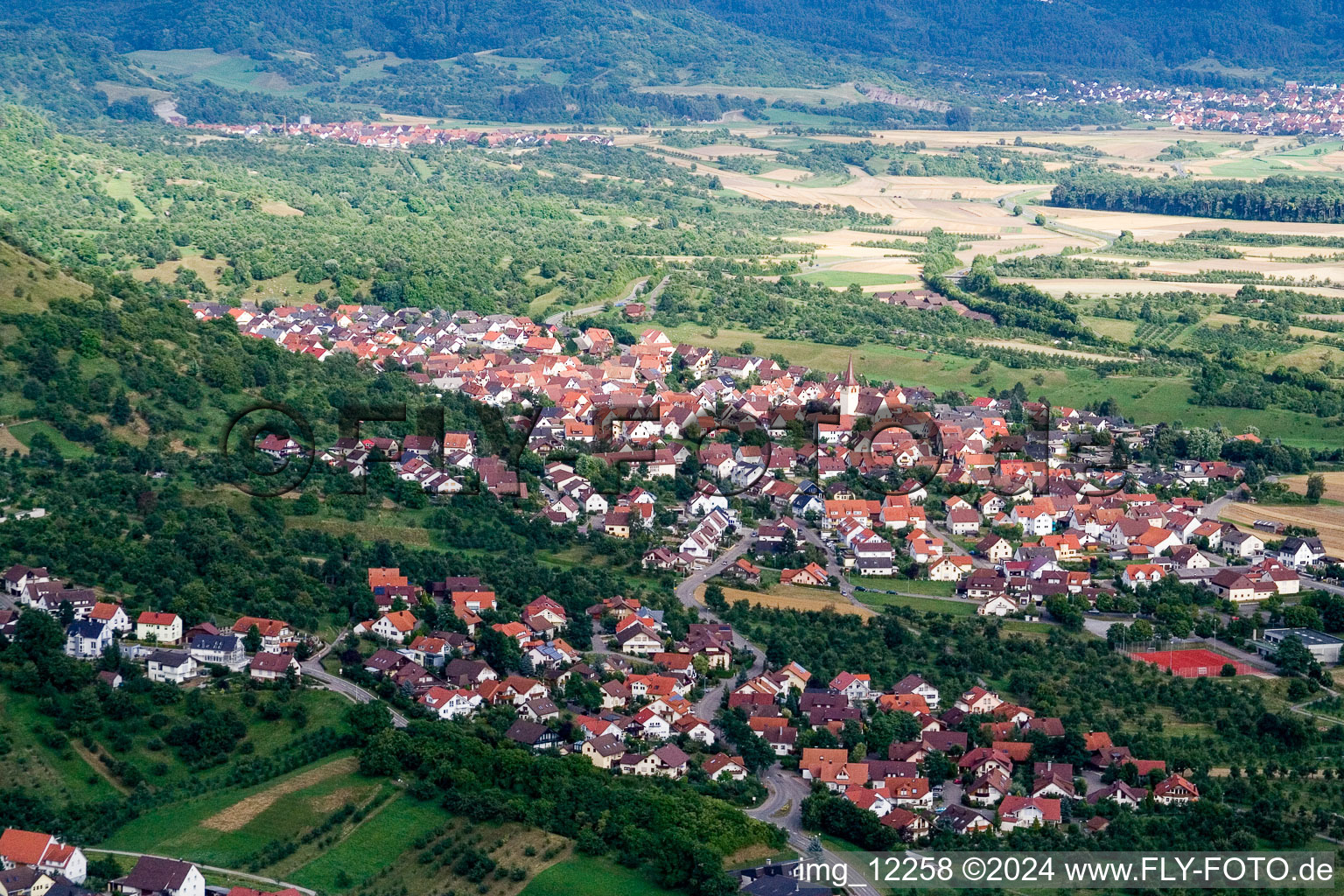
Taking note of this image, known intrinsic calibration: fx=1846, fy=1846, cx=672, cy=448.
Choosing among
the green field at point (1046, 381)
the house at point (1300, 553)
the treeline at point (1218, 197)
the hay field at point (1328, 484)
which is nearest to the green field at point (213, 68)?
the treeline at point (1218, 197)

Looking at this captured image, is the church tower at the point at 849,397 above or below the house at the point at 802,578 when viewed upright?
above

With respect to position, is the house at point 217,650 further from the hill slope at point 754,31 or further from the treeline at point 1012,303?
the hill slope at point 754,31

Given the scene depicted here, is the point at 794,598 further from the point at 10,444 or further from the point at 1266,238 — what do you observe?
the point at 1266,238

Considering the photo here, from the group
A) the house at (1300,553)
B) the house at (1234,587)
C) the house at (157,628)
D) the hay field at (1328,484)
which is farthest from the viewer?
the hay field at (1328,484)

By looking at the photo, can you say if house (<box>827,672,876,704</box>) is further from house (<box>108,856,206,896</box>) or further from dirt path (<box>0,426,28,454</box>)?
dirt path (<box>0,426,28,454</box>)

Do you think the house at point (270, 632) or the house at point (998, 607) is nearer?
the house at point (270, 632)

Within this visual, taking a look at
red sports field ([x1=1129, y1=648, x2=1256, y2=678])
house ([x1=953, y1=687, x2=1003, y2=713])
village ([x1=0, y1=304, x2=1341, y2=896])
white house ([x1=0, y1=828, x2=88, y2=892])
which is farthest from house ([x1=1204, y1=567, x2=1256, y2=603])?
white house ([x1=0, y1=828, x2=88, y2=892])
